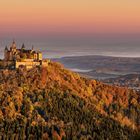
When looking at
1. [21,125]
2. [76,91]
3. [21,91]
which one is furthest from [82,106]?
[21,125]

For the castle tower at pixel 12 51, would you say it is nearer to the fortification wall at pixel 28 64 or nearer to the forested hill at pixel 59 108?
the fortification wall at pixel 28 64

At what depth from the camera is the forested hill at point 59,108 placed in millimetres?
126125

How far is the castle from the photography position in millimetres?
151625

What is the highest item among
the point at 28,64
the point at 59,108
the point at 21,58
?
the point at 21,58

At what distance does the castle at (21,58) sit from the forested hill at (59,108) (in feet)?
7.41

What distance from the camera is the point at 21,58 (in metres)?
153

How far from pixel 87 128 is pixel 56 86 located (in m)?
19.6

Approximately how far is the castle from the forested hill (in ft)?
7.41

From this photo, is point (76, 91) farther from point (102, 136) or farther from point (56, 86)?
point (102, 136)

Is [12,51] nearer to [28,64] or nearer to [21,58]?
[21,58]

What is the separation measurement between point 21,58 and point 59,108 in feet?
68.8

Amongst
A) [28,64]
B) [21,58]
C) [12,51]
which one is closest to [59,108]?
[28,64]

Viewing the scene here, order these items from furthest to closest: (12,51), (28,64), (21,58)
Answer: (12,51) → (21,58) → (28,64)

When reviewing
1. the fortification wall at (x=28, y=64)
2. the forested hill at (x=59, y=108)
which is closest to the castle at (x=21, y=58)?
the fortification wall at (x=28, y=64)
